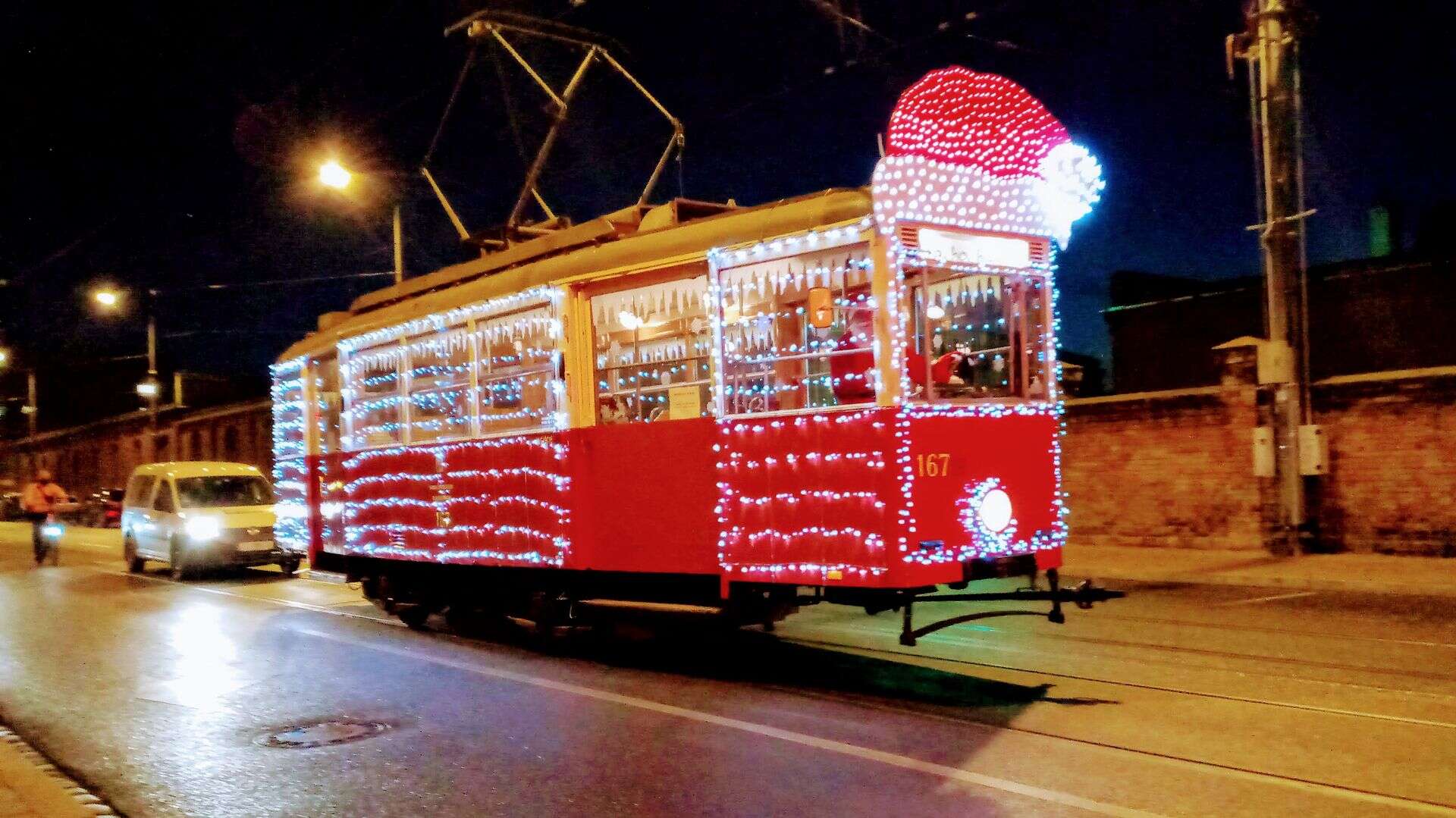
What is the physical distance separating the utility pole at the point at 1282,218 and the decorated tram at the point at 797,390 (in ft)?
24.4

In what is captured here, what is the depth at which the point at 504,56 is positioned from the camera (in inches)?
468

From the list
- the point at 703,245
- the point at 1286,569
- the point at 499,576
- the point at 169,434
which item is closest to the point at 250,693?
the point at 499,576

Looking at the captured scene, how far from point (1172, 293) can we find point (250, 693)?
83.3ft

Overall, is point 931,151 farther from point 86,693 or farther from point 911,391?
point 86,693

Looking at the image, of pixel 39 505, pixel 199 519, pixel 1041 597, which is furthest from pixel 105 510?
pixel 1041 597

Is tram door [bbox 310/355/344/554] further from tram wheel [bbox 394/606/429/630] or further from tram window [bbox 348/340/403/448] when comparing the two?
tram wheel [bbox 394/606/429/630]

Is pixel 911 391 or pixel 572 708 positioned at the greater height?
pixel 911 391

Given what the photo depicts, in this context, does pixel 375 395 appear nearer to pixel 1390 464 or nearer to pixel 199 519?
pixel 199 519

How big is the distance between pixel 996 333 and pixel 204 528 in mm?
13453

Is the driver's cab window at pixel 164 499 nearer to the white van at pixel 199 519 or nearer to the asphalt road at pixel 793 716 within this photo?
the white van at pixel 199 519

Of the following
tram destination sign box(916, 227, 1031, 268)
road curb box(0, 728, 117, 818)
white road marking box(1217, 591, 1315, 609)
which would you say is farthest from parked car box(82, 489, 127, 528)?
tram destination sign box(916, 227, 1031, 268)

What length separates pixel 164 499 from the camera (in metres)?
18.0

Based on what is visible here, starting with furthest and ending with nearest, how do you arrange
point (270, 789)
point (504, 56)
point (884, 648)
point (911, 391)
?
point (504, 56), point (884, 648), point (911, 391), point (270, 789)

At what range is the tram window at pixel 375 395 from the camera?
35.9 ft
